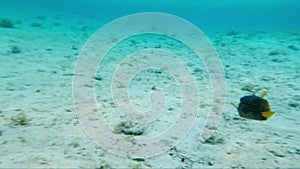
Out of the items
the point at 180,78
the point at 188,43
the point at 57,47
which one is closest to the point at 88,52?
the point at 57,47

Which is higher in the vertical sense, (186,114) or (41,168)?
(186,114)

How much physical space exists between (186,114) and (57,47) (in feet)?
30.8

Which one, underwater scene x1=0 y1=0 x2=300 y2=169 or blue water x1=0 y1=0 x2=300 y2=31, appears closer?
underwater scene x1=0 y1=0 x2=300 y2=169

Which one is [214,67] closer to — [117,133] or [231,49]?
[231,49]

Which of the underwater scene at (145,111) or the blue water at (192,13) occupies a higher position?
the blue water at (192,13)

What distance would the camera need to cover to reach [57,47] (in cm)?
1317

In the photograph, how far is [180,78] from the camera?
9062 mm

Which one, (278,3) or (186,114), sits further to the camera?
(278,3)

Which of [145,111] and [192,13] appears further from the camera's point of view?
[192,13]

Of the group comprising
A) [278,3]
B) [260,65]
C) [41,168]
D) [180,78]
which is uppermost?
[278,3]

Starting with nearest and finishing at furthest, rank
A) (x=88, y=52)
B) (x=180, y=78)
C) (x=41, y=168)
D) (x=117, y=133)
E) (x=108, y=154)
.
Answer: (x=41, y=168) → (x=108, y=154) → (x=117, y=133) → (x=180, y=78) → (x=88, y=52)

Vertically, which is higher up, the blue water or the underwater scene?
the blue water

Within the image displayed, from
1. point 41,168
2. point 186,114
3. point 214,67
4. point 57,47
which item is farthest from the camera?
point 57,47

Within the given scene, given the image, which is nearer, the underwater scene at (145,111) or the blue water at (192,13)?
the underwater scene at (145,111)
